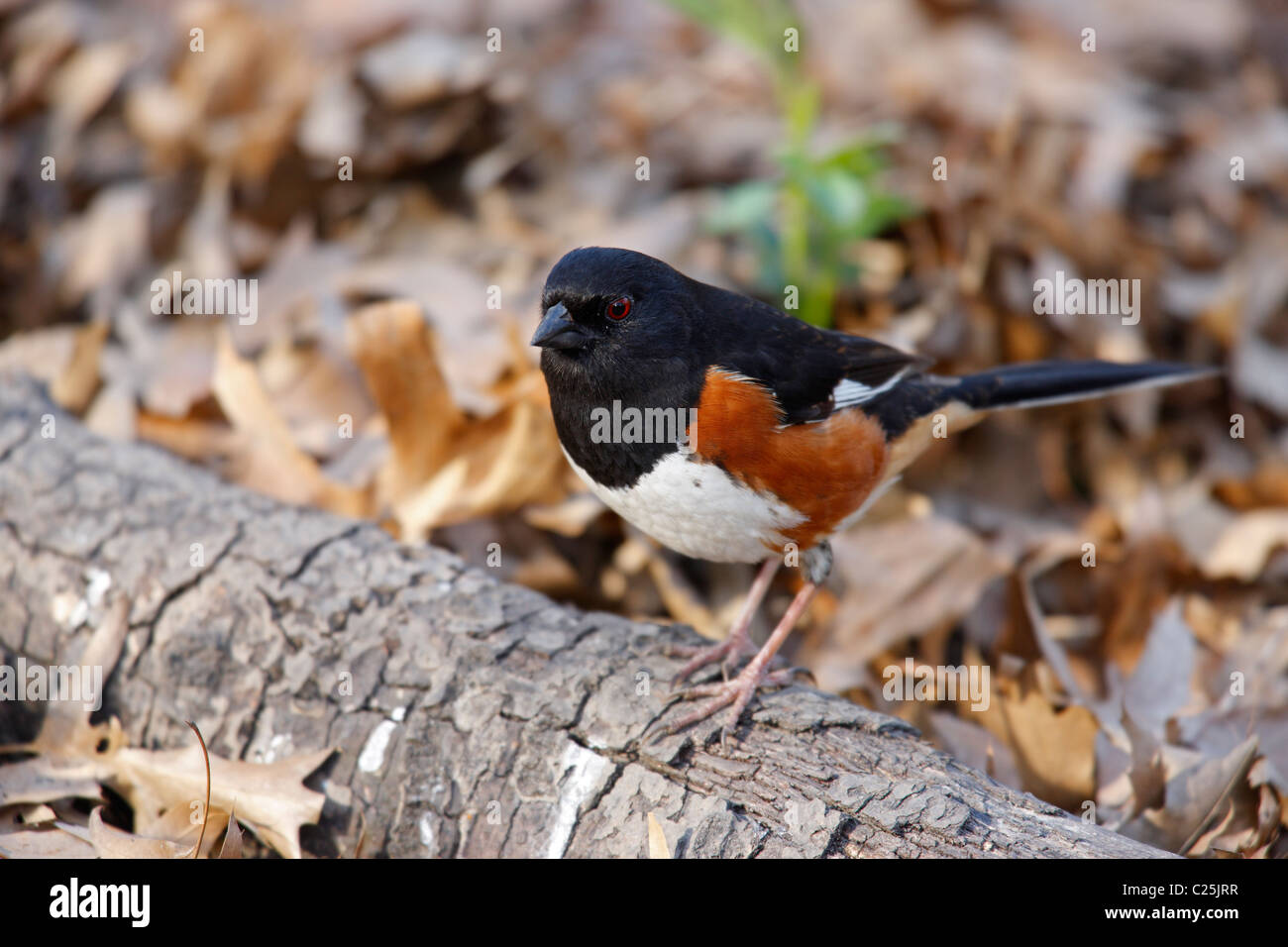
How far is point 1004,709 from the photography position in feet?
9.09

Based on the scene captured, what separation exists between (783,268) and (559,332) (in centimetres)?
197

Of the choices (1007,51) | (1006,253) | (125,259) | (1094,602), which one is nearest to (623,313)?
(1094,602)

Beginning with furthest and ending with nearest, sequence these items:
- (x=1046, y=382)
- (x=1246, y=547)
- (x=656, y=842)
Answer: (x=1246, y=547), (x=1046, y=382), (x=656, y=842)

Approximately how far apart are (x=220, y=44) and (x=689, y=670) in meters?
4.26

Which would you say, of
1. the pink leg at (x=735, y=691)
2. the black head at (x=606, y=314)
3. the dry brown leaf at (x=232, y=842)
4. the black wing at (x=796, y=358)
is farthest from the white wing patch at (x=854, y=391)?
the dry brown leaf at (x=232, y=842)

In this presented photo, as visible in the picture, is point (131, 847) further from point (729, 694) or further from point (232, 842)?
point (729, 694)

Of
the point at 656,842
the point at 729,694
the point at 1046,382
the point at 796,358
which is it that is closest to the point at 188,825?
the point at 656,842

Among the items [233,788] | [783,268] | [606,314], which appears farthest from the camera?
[783,268]

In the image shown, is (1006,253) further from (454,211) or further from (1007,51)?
(454,211)

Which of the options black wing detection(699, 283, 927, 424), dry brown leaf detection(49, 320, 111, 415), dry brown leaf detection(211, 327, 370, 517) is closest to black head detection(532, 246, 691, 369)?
black wing detection(699, 283, 927, 424)

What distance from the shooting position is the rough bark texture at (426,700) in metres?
2.16

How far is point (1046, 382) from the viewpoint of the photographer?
3363 mm

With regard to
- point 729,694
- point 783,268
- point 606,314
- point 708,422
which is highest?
point 783,268

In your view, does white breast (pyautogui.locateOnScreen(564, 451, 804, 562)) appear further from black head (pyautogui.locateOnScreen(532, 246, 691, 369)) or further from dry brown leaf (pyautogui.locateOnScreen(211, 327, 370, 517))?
dry brown leaf (pyautogui.locateOnScreen(211, 327, 370, 517))
